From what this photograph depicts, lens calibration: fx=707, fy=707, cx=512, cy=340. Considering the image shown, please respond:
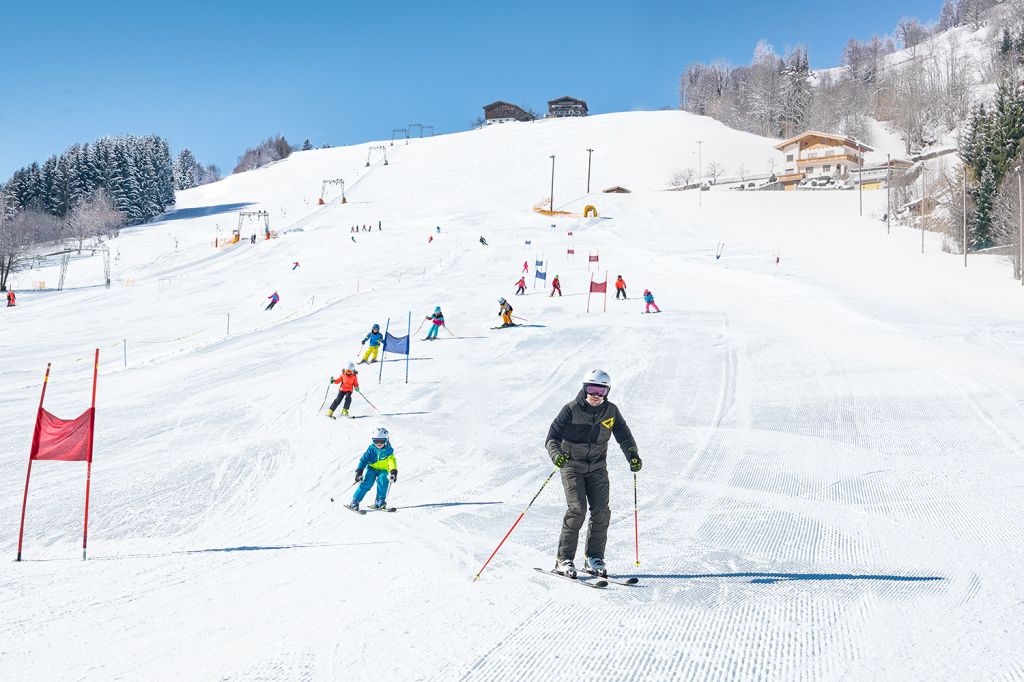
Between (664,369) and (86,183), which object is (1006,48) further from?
(86,183)

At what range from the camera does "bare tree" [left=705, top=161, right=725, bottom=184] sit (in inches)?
3787

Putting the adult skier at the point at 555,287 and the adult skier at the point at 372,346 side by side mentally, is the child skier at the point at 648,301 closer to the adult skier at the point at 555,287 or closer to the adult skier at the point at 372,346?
the adult skier at the point at 555,287

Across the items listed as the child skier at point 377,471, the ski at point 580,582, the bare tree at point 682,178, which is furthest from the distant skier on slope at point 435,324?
the bare tree at point 682,178

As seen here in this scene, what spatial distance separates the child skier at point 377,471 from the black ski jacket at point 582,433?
11.4 ft

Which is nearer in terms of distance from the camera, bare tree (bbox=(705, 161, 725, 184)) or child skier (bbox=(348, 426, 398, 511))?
child skier (bbox=(348, 426, 398, 511))

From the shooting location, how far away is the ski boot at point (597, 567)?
6.01 metres

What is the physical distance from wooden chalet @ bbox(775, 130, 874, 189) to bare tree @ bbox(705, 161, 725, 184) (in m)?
8.61

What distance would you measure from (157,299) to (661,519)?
119ft

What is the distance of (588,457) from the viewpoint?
5965 millimetres

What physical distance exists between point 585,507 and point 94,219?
327 feet

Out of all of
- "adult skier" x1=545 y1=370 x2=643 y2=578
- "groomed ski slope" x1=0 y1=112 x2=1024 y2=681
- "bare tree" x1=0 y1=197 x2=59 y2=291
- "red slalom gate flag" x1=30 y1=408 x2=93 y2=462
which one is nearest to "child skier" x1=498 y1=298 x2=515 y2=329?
"groomed ski slope" x1=0 y1=112 x2=1024 y2=681

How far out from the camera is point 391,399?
53.5 ft

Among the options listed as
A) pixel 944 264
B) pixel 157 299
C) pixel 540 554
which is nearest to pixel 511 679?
pixel 540 554

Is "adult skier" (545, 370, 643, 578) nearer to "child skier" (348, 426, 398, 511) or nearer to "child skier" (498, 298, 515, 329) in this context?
"child skier" (348, 426, 398, 511)
